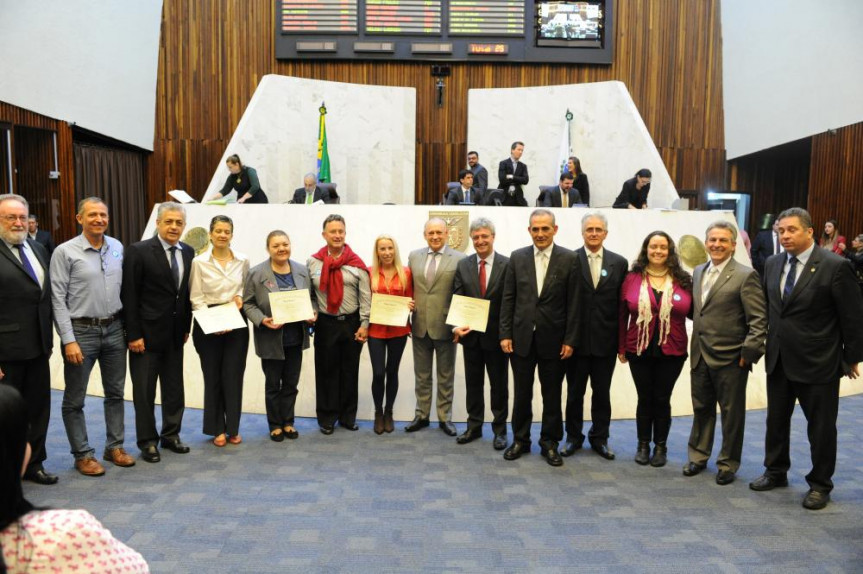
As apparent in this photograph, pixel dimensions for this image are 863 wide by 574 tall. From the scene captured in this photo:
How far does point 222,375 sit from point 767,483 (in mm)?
3268

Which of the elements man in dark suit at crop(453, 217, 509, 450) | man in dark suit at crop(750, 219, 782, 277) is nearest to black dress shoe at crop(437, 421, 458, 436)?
man in dark suit at crop(453, 217, 509, 450)

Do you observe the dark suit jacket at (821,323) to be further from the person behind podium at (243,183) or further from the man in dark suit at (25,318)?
the person behind podium at (243,183)

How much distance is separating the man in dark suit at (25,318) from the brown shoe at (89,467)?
161mm

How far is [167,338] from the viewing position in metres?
3.85

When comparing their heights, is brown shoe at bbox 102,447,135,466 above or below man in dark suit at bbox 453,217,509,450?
below

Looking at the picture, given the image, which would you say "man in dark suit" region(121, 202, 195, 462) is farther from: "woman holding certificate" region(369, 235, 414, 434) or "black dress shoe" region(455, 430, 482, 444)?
"black dress shoe" region(455, 430, 482, 444)

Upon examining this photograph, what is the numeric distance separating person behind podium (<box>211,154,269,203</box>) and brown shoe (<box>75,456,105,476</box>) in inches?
189

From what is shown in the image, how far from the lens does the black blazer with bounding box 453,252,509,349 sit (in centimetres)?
414

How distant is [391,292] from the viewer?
4.41 meters

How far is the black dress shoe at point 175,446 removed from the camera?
13.1 ft

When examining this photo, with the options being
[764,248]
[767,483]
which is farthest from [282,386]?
[764,248]

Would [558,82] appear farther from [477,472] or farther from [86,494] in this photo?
[86,494]

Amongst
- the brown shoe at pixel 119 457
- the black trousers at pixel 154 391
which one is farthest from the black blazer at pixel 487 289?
the brown shoe at pixel 119 457

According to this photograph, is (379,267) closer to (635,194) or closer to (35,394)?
(35,394)
